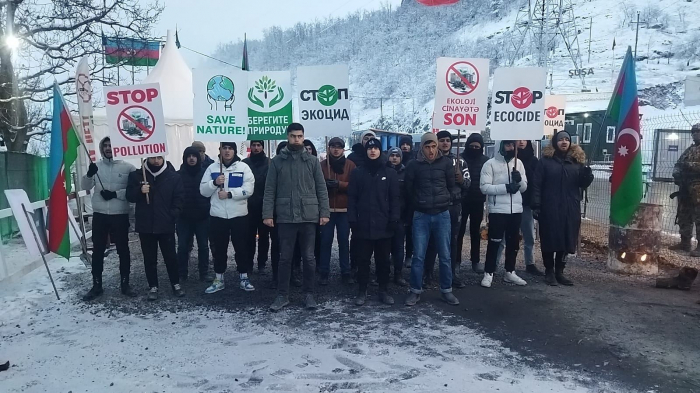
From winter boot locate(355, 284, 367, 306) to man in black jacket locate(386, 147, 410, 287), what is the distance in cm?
78

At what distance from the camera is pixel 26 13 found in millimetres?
12984

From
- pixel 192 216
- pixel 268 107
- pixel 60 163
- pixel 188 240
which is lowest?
pixel 188 240

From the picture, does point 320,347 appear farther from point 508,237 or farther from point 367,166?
point 508,237

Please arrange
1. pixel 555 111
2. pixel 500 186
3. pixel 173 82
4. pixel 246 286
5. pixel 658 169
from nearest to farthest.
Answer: pixel 500 186
pixel 246 286
pixel 555 111
pixel 658 169
pixel 173 82

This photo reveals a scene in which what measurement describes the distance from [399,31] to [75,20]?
5594 inches

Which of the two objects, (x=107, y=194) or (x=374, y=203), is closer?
(x=374, y=203)

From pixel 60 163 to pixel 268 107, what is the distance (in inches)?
111

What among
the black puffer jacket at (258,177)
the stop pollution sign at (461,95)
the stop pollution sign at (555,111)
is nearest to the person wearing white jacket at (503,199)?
the stop pollution sign at (461,95)

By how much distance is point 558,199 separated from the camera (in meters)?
6.61

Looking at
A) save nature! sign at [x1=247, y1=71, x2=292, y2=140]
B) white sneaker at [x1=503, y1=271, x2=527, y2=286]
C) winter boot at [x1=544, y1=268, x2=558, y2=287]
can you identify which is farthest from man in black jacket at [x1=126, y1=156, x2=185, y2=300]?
winter boot at [x1=544, y1=268, x2=558, y2=287]

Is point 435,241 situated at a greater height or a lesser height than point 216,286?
greater

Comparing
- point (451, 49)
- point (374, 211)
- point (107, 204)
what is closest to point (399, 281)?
point (374, 211)

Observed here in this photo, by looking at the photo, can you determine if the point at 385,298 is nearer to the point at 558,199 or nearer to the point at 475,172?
the point at 475,172

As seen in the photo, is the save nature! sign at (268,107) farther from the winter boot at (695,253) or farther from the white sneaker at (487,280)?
the winter boot at (695,253)
